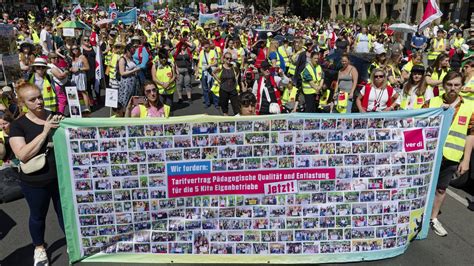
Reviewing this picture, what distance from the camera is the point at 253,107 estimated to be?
4.85 metres

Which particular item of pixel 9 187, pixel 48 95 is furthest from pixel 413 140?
pixel 48 95

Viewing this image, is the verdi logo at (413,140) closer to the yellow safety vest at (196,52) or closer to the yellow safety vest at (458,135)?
the yellow safety vest at (458,135)

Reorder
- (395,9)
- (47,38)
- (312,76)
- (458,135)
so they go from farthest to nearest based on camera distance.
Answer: (395,9) → (47,38) → (312,76) → (458,135)

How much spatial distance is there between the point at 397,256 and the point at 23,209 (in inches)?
194

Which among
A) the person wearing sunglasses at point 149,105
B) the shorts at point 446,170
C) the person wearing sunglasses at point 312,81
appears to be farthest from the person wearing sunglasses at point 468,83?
the person wearing sunglasses at point 149,105

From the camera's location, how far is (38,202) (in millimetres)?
3973

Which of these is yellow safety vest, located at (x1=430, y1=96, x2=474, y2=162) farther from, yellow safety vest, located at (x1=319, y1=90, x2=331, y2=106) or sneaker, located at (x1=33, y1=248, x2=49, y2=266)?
sneaker, located at (x1=33, y1=248, x2=49, y2=266)

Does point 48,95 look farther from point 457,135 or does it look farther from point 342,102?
point 457,135

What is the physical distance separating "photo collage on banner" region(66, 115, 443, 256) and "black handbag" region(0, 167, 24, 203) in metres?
2.58

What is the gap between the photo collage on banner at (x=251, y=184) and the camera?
12.5ft

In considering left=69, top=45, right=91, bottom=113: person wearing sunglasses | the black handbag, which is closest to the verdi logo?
the black handbag

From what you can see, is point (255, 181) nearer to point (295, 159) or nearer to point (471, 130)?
point (295, 159)

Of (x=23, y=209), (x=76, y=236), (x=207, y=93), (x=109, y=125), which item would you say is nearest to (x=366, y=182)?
(x=109, y=125)

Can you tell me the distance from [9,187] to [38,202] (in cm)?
245
